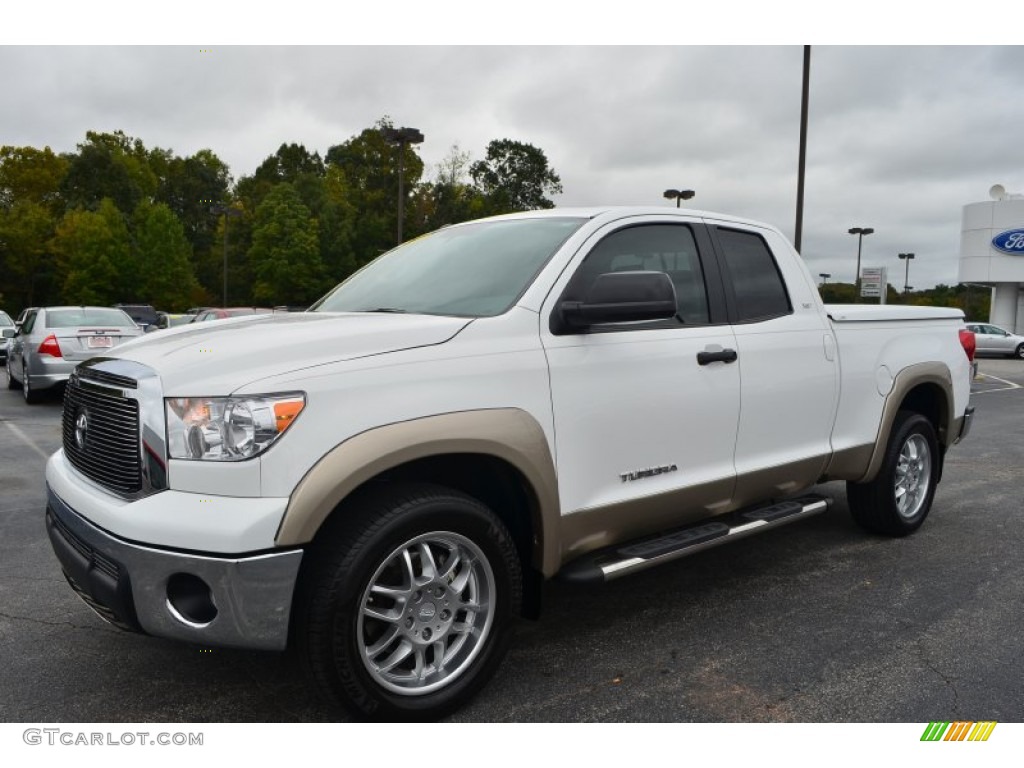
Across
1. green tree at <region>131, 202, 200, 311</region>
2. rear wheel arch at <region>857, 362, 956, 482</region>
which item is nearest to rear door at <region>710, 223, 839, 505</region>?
rear wheel arch at <region>857, 362, 956, 482</region>

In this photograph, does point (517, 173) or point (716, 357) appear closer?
point (716, 357)

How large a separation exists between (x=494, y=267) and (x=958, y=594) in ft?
9.78

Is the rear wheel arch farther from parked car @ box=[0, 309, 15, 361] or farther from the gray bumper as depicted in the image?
parked car @ box=[0, 309, 15, 361]

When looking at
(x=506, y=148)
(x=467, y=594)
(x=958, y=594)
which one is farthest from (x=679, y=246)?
(x=506, y=148)

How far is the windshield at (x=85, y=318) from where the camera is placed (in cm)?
1326

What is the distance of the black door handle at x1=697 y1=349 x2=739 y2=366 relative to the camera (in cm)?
382

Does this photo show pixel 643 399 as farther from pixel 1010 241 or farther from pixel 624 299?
pixel 1010 241

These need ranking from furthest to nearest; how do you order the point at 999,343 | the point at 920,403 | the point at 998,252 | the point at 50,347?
the point at 998,252
the point at 999,343
the point at 50,347
the point at 920,403

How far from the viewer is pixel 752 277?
445cm

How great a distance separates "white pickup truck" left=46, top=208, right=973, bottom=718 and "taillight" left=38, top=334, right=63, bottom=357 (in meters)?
10.1

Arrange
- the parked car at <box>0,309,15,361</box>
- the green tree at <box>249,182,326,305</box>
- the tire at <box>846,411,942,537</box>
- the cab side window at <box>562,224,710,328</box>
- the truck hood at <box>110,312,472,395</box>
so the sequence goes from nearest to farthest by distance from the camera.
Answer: the truck hood at <box>110,312,472,395</box>, the cab side window at <box>562,224,710,328</box>, the tire at <box>846,411,942,537</box>, the parked car at <box>0,309,15,361</box>, the green tree at <box>249,182,326,305</box>

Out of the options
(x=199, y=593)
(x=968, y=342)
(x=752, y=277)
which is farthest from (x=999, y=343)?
(x=199, y=593)

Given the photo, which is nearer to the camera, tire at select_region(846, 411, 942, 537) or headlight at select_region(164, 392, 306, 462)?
headlight at select_region(164, 392, 306, 462)
